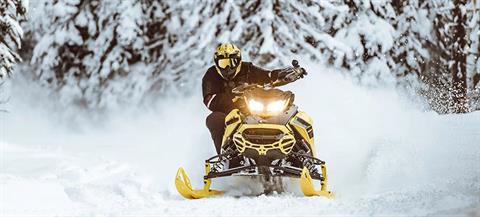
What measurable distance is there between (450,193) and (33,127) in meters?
18.7

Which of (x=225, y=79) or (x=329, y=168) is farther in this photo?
(x=329, y=168)

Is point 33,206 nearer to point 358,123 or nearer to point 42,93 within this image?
point 358,123

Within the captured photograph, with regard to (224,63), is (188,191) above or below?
below

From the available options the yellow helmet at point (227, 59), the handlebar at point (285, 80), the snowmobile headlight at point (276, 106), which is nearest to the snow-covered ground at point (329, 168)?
the snowmobile headlight at point (276, 106)

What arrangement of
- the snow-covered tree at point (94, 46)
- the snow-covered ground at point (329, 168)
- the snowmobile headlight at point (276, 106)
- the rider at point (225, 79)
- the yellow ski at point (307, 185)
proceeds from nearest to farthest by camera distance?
the snow-covered ground at point (329, 168)
the yellow ski at point (307, 185)
the snowmobile headlight at point (276, 106)
the rider at point (225, 79)
the snow-covered tree at point (94, 46)

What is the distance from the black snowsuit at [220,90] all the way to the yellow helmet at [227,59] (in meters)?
0.21

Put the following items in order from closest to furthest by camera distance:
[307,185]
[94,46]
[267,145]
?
[307,185], [267,145], [94,46]

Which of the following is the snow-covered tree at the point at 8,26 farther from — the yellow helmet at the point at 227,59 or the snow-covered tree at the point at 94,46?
the snow-covered tree at the point at 94,46

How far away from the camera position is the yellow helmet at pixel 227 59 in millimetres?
8312

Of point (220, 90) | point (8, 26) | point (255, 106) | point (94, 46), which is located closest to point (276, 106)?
point (255, 106)

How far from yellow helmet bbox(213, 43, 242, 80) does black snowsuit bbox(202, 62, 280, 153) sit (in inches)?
8.4

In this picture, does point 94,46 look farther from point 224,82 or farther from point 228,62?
point 228,62

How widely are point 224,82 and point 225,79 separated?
53 mm

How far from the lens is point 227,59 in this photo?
834cm
